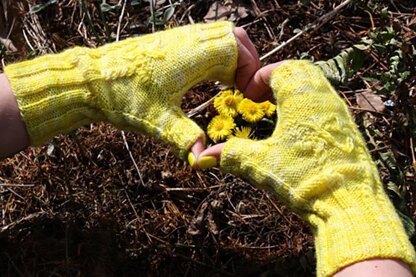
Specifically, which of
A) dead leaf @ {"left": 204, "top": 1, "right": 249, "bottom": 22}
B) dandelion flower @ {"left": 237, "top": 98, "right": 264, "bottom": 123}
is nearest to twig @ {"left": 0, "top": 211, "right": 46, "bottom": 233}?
dandelion flower @ {"left": 237, "top": 98, "right": 264, "bottom": 123}

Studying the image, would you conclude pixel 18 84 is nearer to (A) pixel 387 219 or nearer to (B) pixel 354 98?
(A) pixel 387 219

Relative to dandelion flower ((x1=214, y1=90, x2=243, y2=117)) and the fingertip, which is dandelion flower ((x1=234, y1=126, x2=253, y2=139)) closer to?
dandelion flower ((x1=214, y1=90, x2=243, y2=117))

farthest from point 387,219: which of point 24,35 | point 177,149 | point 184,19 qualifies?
point 24,35

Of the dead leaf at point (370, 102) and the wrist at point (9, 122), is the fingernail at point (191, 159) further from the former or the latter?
the dead leaf at point (370, 102)

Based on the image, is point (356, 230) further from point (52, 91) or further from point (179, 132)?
point (52, 91)

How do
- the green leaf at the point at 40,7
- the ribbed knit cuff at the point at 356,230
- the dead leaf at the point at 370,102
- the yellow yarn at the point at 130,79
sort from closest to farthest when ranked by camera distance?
the ribbed knit cuff at the point at 356,230
the yellow yarn at the point at 130,79
the dead leaf at the point at 370,102
the green leaf at the point at 40,7

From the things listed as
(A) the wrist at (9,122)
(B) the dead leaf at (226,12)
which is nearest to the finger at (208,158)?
(A) the wrist at (9,122)
